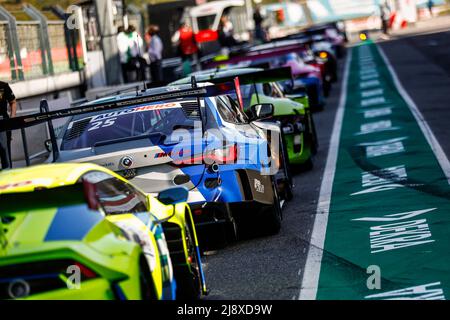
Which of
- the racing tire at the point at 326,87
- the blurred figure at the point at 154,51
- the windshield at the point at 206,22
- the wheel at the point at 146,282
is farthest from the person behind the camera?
the windshield at the point at 206,22

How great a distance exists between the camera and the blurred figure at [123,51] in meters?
27.9

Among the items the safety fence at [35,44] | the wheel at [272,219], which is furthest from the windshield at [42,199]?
the safety fence at [35,44]

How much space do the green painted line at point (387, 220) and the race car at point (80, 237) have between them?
5.13 ft

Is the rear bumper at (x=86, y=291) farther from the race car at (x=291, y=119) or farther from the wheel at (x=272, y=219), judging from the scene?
the race car at (x=291, y=119)

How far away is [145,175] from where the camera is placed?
9.94 metres

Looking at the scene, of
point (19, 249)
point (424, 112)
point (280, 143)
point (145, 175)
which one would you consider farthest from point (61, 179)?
point (424, 112)

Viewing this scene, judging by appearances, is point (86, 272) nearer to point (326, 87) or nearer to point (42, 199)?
point (42, 199)

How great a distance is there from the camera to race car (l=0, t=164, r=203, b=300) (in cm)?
596

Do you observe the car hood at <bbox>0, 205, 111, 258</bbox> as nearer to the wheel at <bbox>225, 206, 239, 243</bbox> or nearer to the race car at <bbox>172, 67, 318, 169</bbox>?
the wheel at <bbox>225, 206, 239, 243</bbox>

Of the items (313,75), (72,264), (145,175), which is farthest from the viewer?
(313,75)

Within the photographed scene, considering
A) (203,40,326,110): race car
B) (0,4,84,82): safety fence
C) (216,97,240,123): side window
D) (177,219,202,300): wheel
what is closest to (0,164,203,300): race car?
(177,219,202,300): wheel

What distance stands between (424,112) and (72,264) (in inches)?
688

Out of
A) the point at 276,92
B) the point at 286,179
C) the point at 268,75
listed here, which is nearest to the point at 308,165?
the point at 276,92
